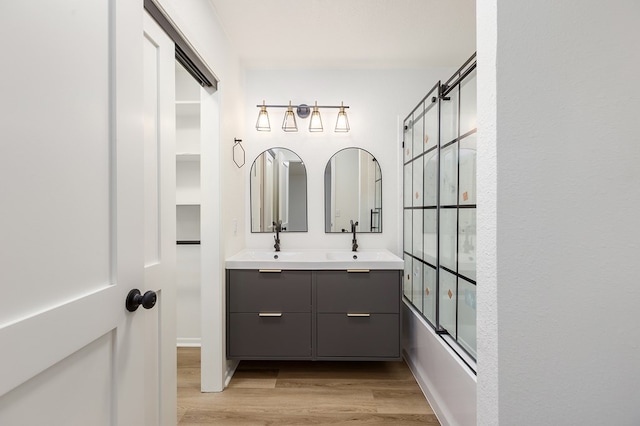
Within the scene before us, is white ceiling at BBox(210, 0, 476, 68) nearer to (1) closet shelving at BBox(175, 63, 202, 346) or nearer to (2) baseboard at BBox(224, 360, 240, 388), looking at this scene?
(1) closet shelving at BBox(175, 63, 202, 346)

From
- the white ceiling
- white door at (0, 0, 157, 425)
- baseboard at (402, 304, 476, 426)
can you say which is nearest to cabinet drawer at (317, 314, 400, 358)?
baseboard at (402, 304, 476, 426)

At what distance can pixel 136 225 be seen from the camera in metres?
0.90

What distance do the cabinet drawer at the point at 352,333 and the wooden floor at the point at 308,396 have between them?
0.22 m

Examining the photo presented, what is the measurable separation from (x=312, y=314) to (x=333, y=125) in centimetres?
162

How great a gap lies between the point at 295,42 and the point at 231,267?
172 cm

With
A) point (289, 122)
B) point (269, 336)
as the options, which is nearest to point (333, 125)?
point (289, 122)

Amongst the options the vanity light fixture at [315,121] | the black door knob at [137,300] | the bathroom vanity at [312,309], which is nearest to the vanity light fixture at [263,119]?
the vanity light fixture at [315,121]

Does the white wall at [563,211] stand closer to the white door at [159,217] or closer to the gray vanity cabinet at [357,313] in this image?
the white door at [159,217]

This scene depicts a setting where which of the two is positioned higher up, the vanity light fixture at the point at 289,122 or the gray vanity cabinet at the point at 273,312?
the vanity light fixture at the point at 289,122

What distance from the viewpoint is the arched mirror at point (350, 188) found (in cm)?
274

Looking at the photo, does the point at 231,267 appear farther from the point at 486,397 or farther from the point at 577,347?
the point at 577,347

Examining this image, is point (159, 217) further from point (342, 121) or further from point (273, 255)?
point (342, 121)

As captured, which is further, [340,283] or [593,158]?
[340,283]

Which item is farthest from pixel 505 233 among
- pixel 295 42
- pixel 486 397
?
pixel 295 42
